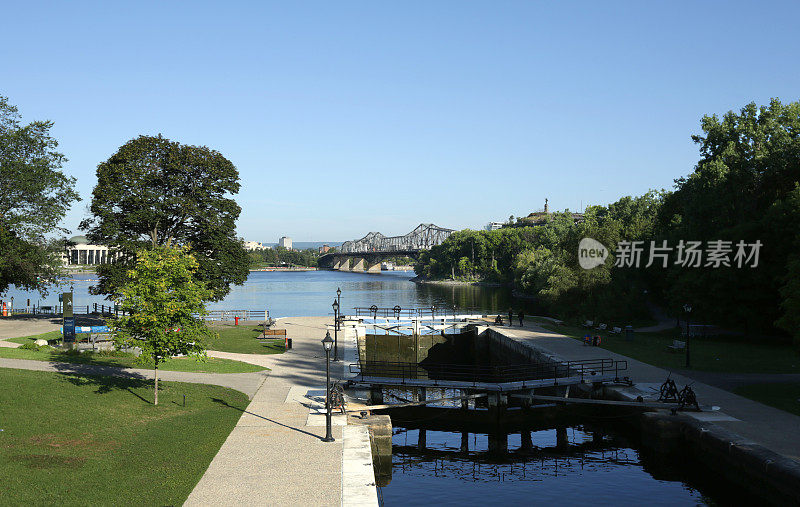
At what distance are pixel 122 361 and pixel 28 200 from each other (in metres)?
23.2

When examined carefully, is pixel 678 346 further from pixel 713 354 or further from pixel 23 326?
pixel 23 326

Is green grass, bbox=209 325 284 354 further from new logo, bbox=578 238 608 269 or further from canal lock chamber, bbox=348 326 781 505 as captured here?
new logo, bbox=578 238 608 269

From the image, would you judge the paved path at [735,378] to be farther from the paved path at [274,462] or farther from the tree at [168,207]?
the tree at [168,207]

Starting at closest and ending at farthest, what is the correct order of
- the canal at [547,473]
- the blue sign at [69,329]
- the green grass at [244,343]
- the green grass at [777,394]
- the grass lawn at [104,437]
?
the grass lawn at [104,437] < the canal at [547,473] < the green grass at [777,394] < the blue sign at [69,329] < the green grass at [244,343]

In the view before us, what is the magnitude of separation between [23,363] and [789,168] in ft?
161

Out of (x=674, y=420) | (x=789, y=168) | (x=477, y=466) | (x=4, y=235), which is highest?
(x=789, y=168)

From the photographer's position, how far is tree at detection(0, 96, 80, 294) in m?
45.6

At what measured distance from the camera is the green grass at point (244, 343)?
38.5 metres

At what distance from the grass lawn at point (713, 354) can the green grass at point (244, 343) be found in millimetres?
21037

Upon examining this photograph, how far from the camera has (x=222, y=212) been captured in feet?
159

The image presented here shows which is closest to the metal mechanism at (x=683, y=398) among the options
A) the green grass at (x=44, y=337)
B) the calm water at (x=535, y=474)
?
the calm water at (x=535, y=474)

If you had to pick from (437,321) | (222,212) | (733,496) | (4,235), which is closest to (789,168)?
(437,321)

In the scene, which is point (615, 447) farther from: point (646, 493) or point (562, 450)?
point (646, 493)

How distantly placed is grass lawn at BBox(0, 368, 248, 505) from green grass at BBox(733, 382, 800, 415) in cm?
2031
